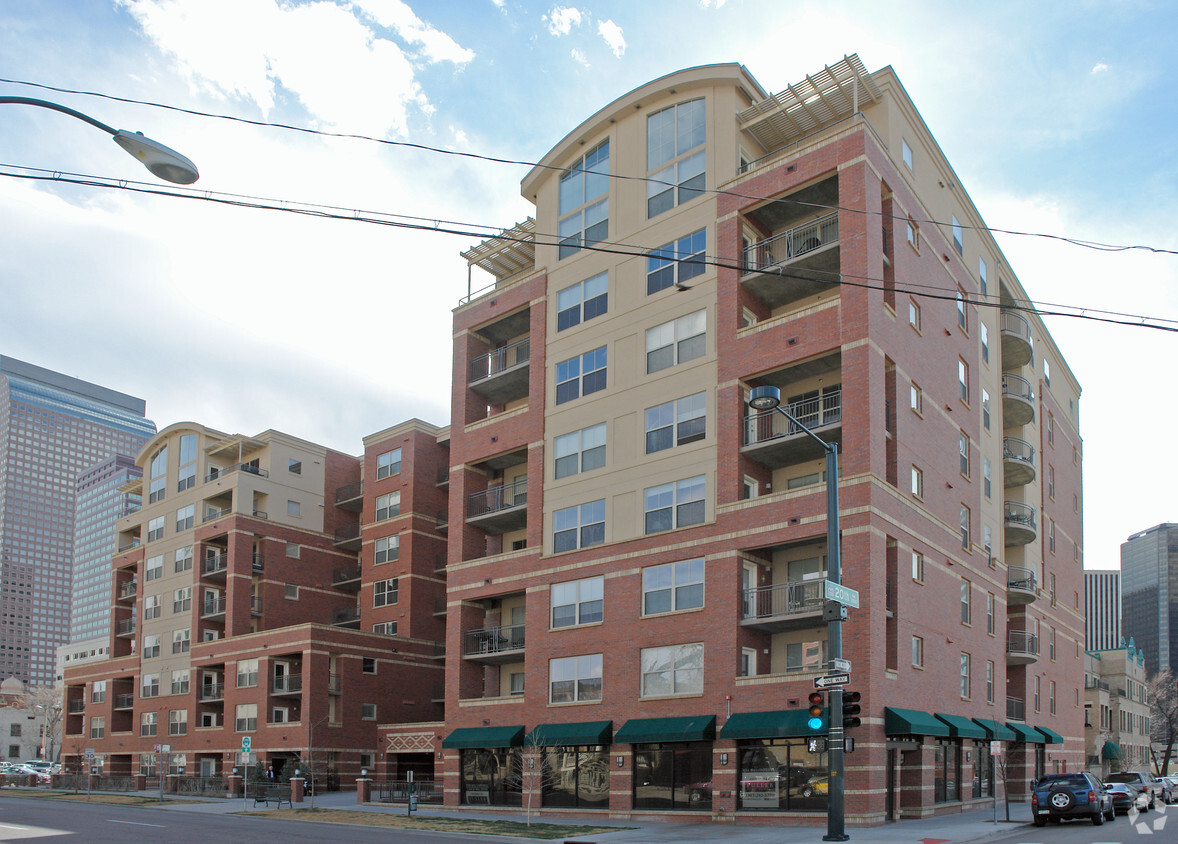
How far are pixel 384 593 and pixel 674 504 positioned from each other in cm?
3012

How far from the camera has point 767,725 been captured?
31.9 metres

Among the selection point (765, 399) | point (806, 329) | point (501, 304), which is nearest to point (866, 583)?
point (806, 329)

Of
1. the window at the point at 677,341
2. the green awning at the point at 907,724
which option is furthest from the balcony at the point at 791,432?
the green awning at the point at 907,724

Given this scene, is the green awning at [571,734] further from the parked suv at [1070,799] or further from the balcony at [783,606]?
the parked suv at [1070,799]

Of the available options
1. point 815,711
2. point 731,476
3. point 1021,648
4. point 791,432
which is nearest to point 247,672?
point 731,476

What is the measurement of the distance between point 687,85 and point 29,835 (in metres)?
33.0

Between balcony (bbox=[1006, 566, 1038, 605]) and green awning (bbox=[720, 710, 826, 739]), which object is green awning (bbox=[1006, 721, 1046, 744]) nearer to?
balcony (bbox=[1006, 566, 1038, 605])

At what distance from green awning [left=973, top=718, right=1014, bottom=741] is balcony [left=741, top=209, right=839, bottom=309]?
694 inches

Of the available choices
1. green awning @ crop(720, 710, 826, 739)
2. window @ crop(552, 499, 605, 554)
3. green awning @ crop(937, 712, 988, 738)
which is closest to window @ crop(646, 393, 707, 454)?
window @ crop(552, 499, 605, 554)

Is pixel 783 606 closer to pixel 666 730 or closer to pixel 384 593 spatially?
pixel 666 730

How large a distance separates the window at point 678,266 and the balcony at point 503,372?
25.5ft

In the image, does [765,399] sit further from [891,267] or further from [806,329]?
[891,267]

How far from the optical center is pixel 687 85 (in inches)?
1586

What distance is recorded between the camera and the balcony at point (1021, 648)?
47312 millimetres
